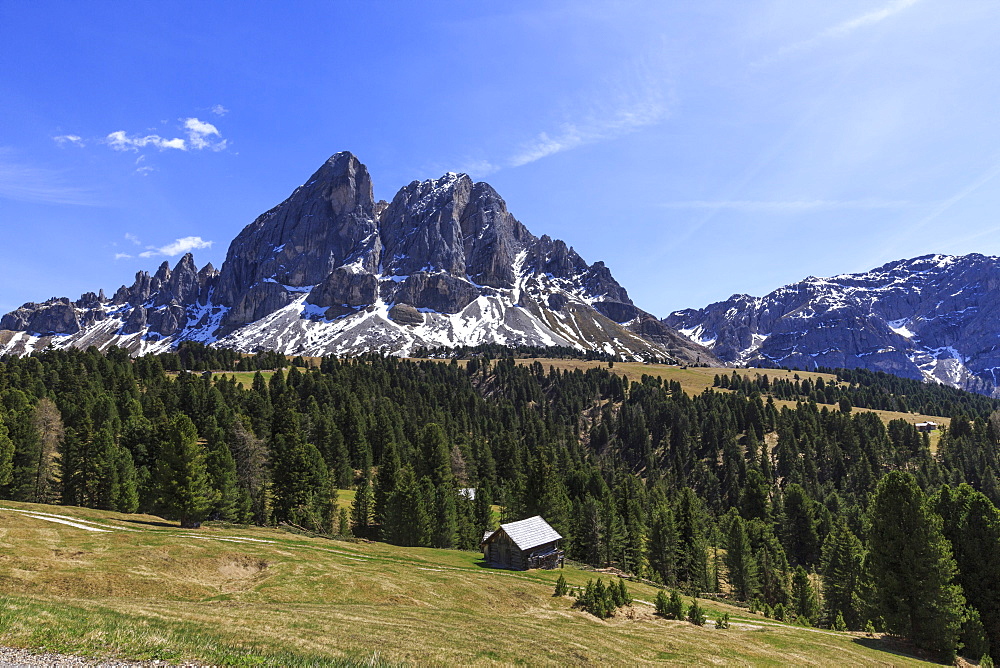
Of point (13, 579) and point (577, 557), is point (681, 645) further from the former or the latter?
point (577, 557)

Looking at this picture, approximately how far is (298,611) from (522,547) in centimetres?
3578

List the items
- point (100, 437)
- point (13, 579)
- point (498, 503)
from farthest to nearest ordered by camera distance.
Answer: point (498, 503), point (100, 437), point (13, 579)

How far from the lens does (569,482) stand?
367 feet

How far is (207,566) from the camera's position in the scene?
120 ft

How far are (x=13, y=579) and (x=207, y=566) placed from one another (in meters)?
10.7

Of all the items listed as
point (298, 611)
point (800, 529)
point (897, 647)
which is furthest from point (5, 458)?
point (800, 529)

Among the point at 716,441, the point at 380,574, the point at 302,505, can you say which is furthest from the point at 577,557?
the point at 716,441

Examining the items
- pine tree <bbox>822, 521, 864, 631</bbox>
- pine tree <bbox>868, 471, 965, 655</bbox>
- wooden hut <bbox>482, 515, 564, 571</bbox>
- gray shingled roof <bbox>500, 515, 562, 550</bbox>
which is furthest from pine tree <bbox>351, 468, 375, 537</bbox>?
pine tree <bbox>822, 521, 864, 631</bbox>

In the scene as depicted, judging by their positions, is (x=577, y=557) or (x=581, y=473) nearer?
(x=577, y=557)

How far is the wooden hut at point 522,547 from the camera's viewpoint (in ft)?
198

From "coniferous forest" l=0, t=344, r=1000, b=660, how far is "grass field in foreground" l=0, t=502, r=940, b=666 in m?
8.82

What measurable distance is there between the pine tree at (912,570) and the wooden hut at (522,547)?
32.3 m

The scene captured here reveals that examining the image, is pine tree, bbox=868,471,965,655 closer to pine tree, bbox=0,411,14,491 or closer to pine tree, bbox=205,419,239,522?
pine tree, bbox=205,419,239,522

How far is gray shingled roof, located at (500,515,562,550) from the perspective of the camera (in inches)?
2383
